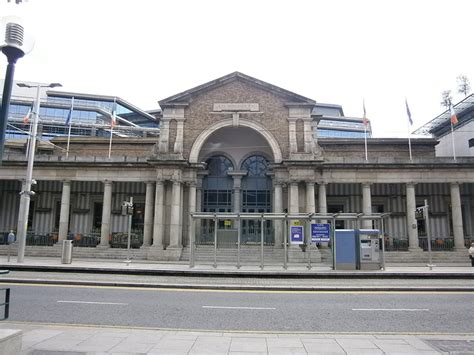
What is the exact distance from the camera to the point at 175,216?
88.8ft

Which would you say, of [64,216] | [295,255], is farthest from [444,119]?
[64,216]

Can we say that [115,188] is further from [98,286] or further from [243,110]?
[98,286]

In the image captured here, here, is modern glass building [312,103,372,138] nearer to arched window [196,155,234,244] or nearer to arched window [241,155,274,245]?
arched window [241,155,274,245]

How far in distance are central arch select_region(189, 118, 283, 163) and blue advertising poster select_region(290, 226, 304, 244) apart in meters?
8.20

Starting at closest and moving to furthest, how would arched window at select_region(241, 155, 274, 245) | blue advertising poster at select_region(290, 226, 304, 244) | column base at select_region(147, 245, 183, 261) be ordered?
blue advertising poster at select_region(290, 226, 304, 244) < column base at select_region(147, 245, 183, 261) < arched window at select_region(241, 155, 274, 245)

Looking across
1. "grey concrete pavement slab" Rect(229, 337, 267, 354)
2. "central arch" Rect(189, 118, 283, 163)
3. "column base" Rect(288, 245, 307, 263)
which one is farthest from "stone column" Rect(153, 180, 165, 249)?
"grey concrete pavement slab" Rect(229, 337, 267, 354)

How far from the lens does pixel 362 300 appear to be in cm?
1153

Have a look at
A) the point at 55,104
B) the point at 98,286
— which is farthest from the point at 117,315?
the point at 55,104

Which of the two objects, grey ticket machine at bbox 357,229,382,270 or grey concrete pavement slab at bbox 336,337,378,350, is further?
grey ticket machine at bbox 357,229,382,270

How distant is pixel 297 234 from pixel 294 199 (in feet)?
19.8

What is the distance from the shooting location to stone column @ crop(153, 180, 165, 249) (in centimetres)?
2667

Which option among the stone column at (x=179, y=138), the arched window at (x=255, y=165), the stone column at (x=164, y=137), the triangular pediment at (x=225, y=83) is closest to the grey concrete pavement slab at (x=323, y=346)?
the stone column at (x=179, y=138)

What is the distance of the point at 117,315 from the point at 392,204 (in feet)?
89.1

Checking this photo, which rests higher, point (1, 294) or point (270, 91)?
point (270, 91)
